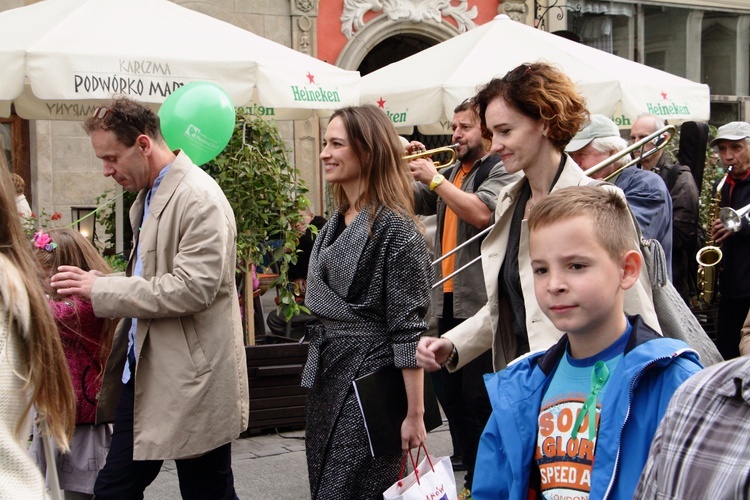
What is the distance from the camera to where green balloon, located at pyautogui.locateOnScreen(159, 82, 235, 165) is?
18.2 ft

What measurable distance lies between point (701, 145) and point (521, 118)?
19.1 feet

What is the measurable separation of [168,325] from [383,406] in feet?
2.87

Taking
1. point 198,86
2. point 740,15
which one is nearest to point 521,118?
point 198,86

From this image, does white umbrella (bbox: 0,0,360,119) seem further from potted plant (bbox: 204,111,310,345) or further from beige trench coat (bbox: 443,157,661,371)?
beige trench coat (bbox: 443,157,661,371)

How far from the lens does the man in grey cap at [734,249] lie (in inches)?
253

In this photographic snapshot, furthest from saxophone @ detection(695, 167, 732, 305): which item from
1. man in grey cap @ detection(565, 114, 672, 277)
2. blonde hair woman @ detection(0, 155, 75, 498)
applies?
blonde hair woman @ detection(0, 155, 75, 498)

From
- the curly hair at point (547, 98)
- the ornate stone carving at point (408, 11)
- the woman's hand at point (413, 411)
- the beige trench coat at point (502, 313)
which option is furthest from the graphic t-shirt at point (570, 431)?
the ornate stone carving at point (408, 11)

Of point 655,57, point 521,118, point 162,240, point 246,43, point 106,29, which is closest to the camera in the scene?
point 521,118

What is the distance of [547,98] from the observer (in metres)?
3.14

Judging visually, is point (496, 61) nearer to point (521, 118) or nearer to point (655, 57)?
point (521, 118)

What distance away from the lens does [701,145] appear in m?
A: 8.52

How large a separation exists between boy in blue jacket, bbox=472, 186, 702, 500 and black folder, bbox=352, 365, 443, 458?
112cm

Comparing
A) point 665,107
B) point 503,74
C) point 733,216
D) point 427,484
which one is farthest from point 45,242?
point 665,107

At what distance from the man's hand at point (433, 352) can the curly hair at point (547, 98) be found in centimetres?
75
